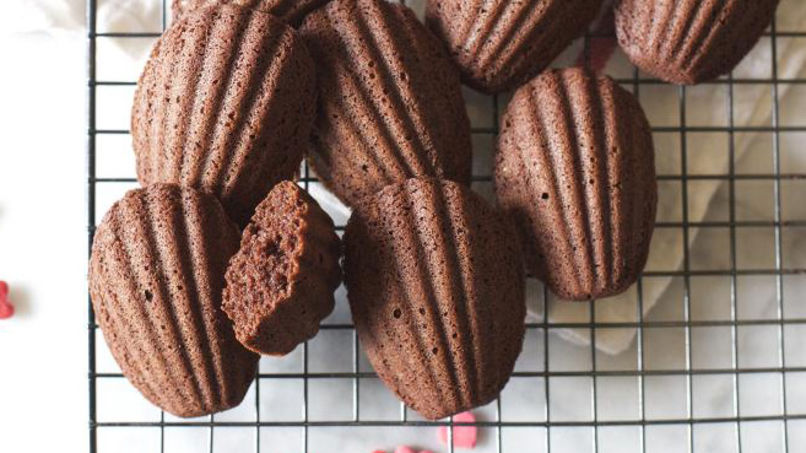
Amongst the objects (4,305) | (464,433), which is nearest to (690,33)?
(464,433)

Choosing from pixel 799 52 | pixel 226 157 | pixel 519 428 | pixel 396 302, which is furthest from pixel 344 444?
pixel 799 52

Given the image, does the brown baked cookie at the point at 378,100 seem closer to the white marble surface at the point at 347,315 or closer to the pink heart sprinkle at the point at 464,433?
the white marble surface at the point at 347,315

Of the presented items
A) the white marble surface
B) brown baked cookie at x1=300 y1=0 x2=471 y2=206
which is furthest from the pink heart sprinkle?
brown baked cookie at x1=300 y1=0 x2=471 y2=206

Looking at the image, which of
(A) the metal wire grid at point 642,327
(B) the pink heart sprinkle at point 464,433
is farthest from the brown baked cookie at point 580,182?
(B) the pink heart sprinkle at point 464,433

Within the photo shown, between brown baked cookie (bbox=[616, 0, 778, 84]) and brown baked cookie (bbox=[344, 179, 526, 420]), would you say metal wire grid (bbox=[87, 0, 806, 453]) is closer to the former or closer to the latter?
brown baked cookie (bbox=[616, 0, 778, 84])

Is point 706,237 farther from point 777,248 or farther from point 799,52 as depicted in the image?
point 799,52
